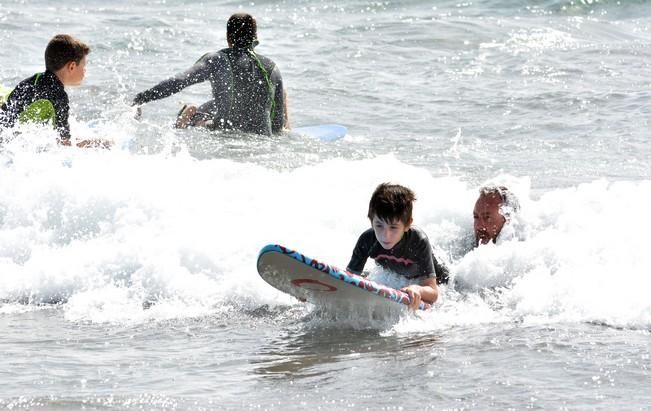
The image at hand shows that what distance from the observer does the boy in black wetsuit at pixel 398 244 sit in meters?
5.47

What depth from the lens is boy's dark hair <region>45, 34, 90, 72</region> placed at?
750 cm

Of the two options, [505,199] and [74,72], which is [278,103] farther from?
[505,199]

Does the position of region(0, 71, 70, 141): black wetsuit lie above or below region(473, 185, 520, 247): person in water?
above

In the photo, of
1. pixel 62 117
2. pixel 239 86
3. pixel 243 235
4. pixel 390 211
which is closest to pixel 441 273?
pixel 390 211

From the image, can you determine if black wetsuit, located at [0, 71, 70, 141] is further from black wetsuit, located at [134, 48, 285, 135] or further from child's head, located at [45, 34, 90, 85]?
black wetsuit, located at [134, 48, 285, 135]

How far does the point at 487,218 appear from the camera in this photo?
6.85m

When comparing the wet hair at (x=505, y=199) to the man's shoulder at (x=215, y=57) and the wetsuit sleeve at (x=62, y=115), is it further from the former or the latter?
the man's shoulder at (x=215, y=57)

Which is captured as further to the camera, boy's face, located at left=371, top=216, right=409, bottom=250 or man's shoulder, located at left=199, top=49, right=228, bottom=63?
man's shoulder, located at left=199, top=49, right=228, bottom=63

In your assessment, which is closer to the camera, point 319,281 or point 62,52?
point 319,281

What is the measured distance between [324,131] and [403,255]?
4.95 metres

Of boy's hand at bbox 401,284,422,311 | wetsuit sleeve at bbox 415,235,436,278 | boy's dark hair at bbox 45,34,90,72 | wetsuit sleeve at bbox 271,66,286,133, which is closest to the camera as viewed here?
boy's hand at bbox 401,284,422,311

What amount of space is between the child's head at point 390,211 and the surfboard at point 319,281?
0.27 m

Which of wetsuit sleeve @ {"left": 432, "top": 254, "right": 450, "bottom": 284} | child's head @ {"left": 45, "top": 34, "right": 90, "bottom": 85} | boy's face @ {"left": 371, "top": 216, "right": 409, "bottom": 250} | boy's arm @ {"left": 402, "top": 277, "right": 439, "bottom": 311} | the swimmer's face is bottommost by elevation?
wetsuit sleeve @ {"left": 432, "top": 254, "right": 450, "bottom": 284}

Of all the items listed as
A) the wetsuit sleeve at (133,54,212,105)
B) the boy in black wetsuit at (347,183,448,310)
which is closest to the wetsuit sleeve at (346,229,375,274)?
the boy in black wetsuit at (347,183,448,310)
